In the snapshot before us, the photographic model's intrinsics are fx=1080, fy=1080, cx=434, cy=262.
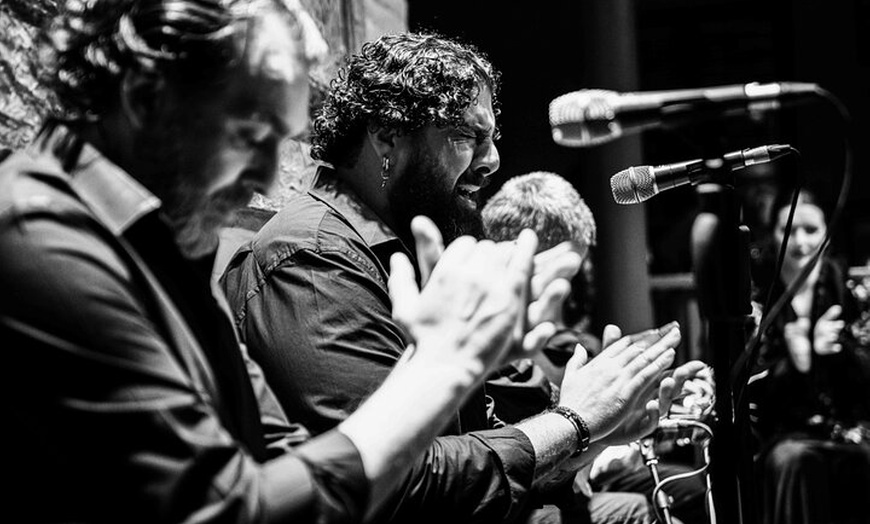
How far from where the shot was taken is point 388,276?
8.12 ft

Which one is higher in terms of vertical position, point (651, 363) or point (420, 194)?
point (420, 194)

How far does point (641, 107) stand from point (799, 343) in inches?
157

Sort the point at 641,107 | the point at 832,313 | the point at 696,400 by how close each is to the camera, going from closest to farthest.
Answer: the point at 641,107, the point at 696,400, the point at 832,313

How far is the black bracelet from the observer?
2377 millimetres

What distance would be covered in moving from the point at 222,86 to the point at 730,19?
28.0 feet

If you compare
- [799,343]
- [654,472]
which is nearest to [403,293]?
[654,472]

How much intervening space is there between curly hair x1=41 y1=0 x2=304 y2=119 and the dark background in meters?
6.88

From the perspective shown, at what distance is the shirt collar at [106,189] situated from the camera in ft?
4.58

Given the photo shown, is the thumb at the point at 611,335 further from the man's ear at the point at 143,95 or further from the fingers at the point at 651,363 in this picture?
the man's ear at the point at 143,95

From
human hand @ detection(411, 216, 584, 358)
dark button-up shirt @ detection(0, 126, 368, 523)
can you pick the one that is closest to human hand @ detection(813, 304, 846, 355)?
human hand @ detection(411, 216, 584, 358)

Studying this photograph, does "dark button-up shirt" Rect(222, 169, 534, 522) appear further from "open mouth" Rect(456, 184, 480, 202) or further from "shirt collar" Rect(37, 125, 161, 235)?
"shirt collar" Rect(37, 125, 161, 235)

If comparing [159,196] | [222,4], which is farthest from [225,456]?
[222,4]

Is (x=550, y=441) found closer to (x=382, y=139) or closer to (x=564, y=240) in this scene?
(x=382, y=139)

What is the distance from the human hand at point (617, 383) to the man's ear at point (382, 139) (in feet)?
2.41
